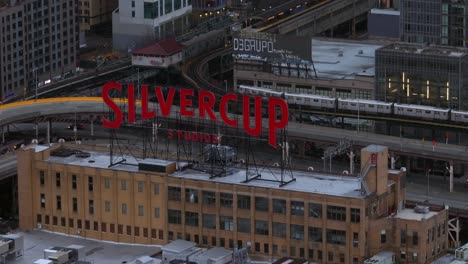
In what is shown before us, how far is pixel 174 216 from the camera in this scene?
19362 centimetres

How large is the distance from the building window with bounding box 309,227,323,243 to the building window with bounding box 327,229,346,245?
86 centimetres

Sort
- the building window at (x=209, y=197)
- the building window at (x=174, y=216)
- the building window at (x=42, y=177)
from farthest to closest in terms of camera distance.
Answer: the building window at (x=42, y=177)
the building window at (x=174, y=216)
the building window at (x=209, y=197)

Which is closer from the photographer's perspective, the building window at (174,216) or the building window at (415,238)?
the building window at (415,238)

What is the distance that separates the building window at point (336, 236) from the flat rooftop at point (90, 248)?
16.8 m

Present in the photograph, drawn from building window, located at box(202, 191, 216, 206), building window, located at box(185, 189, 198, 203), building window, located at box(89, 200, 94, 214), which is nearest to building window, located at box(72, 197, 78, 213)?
building window, located at box(89, 200, 94, 214)

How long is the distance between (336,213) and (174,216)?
55.0 feet

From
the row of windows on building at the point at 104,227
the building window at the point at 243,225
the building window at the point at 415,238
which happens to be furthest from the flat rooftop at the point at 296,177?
the building window at the point at 415,238

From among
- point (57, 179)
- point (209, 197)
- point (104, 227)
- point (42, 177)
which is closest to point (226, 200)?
point (209, 197)

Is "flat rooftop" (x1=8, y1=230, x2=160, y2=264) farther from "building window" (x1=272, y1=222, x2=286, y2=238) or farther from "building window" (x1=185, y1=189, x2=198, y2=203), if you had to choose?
"building window" (x1=272, y1=222, x2=286, y2=238)

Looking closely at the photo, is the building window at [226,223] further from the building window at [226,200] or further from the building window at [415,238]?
the building window at [415,238]

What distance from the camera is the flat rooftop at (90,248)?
189750 millimetres

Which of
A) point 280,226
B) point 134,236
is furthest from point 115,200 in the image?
point 280,226

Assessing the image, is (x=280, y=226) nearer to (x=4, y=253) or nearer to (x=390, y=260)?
(x=390, y=260)

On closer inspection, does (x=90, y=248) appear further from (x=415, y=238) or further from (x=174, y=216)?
(x=415, y=238)
